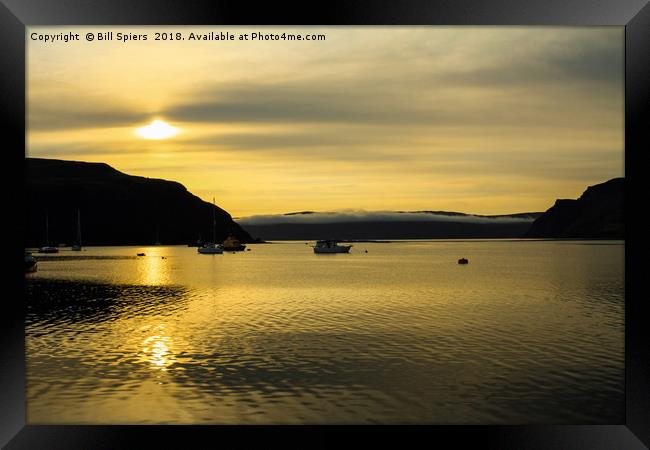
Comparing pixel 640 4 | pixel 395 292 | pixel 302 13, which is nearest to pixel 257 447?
pixel 302 13

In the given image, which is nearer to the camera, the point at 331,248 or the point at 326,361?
the point at 326,361

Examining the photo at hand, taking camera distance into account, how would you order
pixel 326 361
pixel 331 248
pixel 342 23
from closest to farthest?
pixel 342 23, pixel 326 361, pixel 331 248

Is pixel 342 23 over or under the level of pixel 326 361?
over

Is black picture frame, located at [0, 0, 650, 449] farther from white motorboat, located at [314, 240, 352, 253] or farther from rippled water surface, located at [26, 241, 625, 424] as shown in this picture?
white motorboat, located at [314, 240, 352, 253]

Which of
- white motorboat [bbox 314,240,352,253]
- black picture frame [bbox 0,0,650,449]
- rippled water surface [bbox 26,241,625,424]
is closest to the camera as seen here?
black picture frame [bbox 0,0,650,449]

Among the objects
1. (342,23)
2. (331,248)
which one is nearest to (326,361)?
(342,23)

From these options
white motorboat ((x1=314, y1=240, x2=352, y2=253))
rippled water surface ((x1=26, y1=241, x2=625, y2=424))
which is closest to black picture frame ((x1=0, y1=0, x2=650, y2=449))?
rippled water surface ((x1=26, y1=241, x2=625, y2=424))

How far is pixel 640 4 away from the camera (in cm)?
751

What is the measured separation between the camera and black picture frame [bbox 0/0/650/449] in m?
7.53

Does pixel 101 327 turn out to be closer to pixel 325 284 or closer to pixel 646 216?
pixel 646 216

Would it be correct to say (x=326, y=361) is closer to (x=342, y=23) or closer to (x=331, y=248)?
(x=342, y=23)

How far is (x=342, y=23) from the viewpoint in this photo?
25.7ft

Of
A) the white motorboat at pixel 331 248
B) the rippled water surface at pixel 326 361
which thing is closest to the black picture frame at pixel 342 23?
the rippled water surface at pixel 326 361

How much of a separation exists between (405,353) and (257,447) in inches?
600
